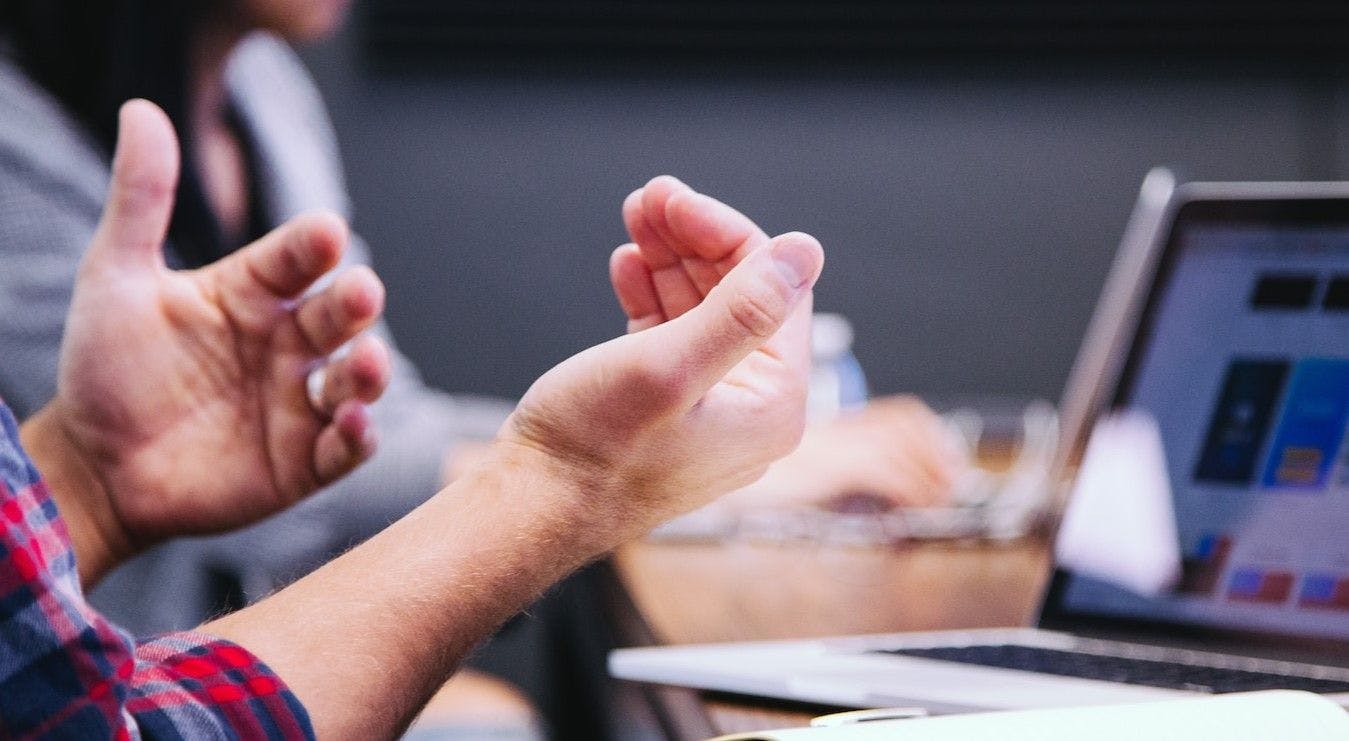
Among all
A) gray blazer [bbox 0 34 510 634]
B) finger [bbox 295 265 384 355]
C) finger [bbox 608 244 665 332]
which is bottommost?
gray blazer [bbox 0 34 510 634]

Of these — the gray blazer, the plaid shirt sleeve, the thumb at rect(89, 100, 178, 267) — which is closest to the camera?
the plaid shirt sleeve

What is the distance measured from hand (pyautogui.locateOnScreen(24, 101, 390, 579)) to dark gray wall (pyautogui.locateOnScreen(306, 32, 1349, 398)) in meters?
1.59

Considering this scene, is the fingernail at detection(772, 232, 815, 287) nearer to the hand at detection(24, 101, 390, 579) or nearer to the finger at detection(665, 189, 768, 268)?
the finger at detection(665, 189, 768, 268)

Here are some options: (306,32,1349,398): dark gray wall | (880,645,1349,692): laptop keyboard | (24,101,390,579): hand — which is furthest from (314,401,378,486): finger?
(306,32,1349,398): dark gray wall

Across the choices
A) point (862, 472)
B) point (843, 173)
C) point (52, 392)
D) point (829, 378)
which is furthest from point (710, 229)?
point (843, 173)

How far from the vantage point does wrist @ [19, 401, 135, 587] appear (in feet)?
2.73

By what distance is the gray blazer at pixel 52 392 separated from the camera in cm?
124

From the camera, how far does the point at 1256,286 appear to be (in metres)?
0.77

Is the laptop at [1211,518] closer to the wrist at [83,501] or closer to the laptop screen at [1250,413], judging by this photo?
the laptop screen at [1250,413]

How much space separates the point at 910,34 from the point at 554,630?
4.85ft

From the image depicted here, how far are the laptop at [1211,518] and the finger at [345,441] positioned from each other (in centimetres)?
23

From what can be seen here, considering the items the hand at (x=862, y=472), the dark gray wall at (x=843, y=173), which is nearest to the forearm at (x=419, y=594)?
the hand at (x=862, y=472)

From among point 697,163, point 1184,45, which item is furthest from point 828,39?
point 1184,45

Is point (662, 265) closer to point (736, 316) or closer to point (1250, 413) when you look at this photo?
point (736, 316)
